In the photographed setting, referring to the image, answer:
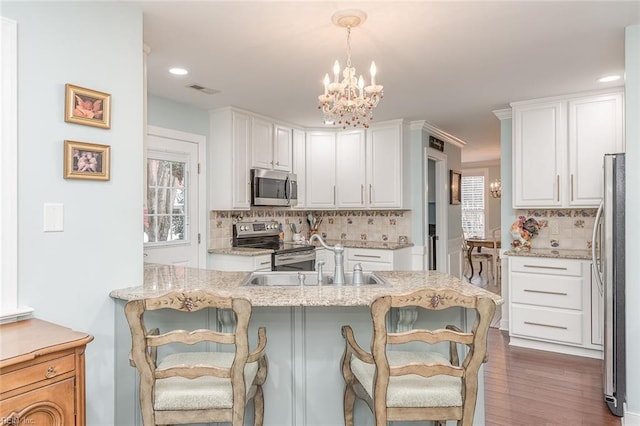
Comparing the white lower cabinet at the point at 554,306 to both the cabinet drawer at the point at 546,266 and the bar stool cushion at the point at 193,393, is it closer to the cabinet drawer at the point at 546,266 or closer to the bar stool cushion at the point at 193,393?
the cabinet drawer at the point at 546,266

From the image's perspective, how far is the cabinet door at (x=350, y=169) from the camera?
16.5 feet

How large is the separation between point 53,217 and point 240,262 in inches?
89.0

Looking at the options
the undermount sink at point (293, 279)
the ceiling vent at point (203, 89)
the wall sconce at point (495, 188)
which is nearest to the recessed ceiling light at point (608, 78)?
the undermount sink at point (293, 279)

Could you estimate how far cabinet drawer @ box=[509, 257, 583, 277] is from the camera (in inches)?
139

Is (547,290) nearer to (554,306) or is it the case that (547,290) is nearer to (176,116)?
(554,306)

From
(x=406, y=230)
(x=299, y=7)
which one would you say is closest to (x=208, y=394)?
(x=299, y=7)

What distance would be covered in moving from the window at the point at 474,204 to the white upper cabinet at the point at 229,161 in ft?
21.6

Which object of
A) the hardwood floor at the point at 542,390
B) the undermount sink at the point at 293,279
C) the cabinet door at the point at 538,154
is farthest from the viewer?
the cabinet door at the point at 538,154

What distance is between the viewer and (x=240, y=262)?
396 cm

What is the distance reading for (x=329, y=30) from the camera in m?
2.37

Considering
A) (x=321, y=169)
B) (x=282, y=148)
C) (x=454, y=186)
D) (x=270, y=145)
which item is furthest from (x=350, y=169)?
(x=454, y=186)

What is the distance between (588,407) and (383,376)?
204 centimetres

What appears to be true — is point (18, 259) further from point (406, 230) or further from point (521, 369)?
point (406, 230)

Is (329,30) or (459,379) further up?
(329,30)
